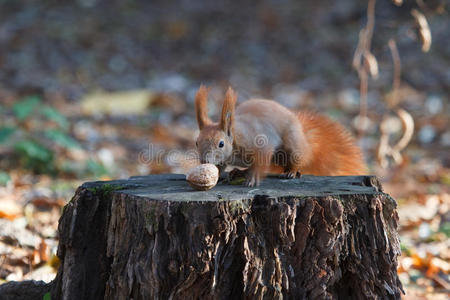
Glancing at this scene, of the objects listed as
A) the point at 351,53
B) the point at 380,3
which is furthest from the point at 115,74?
the point at 380,3

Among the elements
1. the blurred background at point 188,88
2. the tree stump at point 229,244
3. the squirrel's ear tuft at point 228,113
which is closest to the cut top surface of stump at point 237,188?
the tree stump at point 229,244

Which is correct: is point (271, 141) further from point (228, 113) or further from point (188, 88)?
point (188, 88)

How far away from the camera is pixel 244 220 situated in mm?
1642

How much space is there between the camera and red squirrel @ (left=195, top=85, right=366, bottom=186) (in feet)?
6.48

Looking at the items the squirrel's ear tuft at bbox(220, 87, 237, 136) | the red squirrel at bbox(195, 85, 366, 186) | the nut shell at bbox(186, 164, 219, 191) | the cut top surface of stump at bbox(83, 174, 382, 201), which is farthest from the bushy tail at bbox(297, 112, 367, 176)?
the nut shell at bbox(186, 164, 219, 191)

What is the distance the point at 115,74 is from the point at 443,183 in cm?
428

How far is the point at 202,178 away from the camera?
179 cm

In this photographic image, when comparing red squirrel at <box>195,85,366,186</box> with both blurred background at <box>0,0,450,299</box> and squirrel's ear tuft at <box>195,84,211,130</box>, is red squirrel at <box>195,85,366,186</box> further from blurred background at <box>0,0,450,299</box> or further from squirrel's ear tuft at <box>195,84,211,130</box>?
blurred background at <box>0,0,450,299</box>

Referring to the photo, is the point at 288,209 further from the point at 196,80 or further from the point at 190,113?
the point at 196,80

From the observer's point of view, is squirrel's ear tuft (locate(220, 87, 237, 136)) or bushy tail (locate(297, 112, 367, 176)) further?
bushy tail (locate(297, 112, 367, 176))

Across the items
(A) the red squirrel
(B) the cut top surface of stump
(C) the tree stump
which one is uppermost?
(A) the red squirrel

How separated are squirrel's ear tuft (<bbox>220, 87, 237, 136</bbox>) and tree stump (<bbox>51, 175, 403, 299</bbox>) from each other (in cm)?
27

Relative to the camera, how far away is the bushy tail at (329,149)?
2.35m

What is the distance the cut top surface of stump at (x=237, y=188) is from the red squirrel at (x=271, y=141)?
0.33 feet
